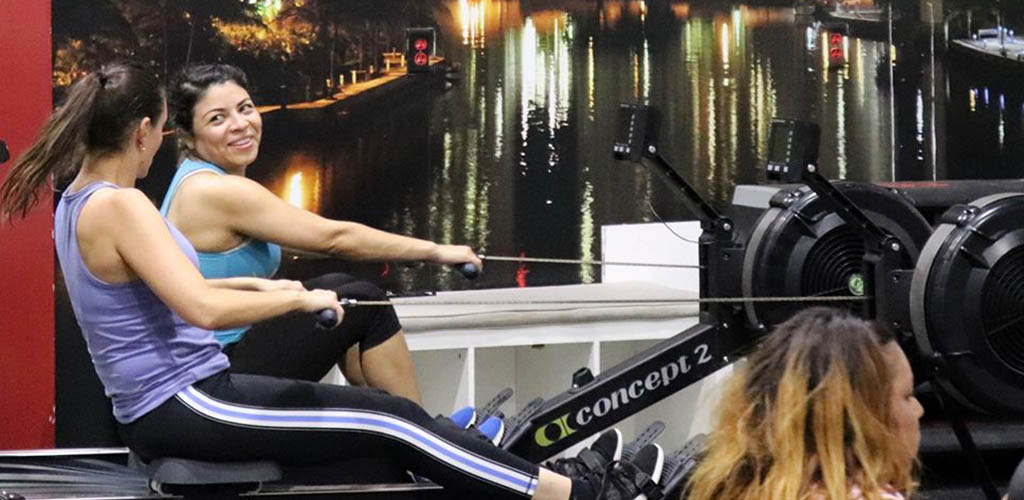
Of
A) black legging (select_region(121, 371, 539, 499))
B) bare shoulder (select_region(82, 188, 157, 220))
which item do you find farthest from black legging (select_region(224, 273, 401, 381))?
bare shoulder (select_region(82, 188, 157, 220))

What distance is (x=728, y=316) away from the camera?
401 cm

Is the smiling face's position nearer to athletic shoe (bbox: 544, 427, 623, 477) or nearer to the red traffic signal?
athletic shoe (bbox: 544, 427, 623, 477)

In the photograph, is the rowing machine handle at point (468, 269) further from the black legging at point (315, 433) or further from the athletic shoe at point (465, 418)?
the athletic shoe at point (465, 418)

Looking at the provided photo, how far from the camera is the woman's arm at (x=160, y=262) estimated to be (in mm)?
2689

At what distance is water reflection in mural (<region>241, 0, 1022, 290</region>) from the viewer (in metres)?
5.02

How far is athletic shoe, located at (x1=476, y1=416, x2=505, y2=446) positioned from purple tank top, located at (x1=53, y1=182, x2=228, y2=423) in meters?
0.90

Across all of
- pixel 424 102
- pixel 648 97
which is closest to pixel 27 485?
pixel 424 102

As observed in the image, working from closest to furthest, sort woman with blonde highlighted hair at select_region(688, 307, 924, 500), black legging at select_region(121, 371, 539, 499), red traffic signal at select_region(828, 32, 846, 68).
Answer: woman with blonde highlighted hair at select_region(688, 307, 924, 500) → black legging at select_region(121, 371, 539, 499) → red traffic signal at select_region(828, 32, 846, 68)

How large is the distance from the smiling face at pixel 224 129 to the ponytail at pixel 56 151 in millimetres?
629

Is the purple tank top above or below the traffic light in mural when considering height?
below

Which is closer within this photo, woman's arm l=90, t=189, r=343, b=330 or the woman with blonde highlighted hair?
the woman with blonde highlighted hair

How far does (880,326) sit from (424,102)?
320 centimetres

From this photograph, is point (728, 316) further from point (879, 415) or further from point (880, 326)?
point (879, 415)

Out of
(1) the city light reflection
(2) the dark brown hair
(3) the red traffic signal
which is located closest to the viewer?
(2) the dark brown hair
